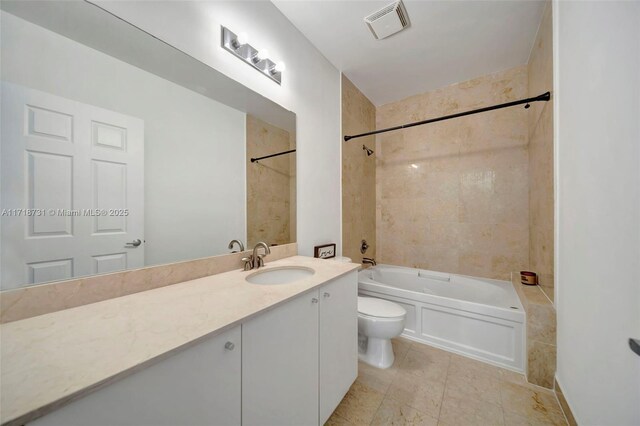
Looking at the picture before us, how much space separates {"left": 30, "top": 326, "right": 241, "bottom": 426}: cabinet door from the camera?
0.48 metres

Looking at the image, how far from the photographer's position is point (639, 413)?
2.31 feet

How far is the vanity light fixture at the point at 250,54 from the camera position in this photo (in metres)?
1.34

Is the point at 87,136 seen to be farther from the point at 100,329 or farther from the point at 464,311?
the point at 464,311

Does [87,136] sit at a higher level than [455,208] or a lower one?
higher

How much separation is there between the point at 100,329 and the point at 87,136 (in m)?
0.69

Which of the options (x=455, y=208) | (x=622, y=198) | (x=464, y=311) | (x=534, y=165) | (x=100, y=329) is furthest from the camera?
(x=455, y=208)

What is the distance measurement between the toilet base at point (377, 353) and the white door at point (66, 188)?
164 cm

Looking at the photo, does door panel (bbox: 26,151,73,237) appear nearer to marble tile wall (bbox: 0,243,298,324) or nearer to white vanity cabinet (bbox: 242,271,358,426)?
marble tile wall (bbox: 0,243,298,324)

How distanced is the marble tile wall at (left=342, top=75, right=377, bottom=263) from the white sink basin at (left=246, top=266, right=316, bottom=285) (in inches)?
40.1

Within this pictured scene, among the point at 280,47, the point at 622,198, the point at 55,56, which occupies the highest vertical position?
the point at 280,47

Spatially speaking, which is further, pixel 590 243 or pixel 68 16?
pixel 590 243

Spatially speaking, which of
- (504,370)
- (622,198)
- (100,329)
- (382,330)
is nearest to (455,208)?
(504,370)

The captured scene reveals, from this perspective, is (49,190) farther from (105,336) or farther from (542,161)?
(542,161)

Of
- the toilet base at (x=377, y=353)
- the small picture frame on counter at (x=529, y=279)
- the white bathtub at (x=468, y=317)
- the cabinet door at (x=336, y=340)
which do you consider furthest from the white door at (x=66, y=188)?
the small picture frame on counter at (x=529, y=279)
